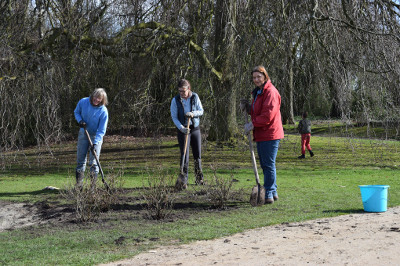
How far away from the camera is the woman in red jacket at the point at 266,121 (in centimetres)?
735

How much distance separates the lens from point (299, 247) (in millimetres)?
5055

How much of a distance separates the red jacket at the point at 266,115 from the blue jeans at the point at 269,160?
0.09 m

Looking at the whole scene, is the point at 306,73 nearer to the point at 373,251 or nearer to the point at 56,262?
the point at 373,251

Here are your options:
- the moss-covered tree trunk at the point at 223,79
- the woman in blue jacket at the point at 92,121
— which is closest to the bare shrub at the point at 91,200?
the woman in blue jacket at the point at 92,121

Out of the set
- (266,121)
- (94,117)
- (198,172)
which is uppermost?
(94,117)

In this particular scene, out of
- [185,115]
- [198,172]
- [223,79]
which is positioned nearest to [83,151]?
[185,115]

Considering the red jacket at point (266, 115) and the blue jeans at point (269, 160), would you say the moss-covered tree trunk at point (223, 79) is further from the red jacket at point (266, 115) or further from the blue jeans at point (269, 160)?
the blue jeans at point (269, 160)

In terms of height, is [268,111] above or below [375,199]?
above

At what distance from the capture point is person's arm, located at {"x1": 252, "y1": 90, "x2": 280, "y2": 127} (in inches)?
288

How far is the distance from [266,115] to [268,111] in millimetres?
61

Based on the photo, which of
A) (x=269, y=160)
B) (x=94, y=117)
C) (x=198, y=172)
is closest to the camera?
(x=269, y=160)

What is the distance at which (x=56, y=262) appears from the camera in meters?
4.85

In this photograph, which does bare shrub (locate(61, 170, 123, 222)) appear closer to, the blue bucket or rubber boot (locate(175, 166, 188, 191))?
rubber boot (locate(175, 166, 188, 191))

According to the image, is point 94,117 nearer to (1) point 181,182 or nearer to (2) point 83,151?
(2) point 83,151
